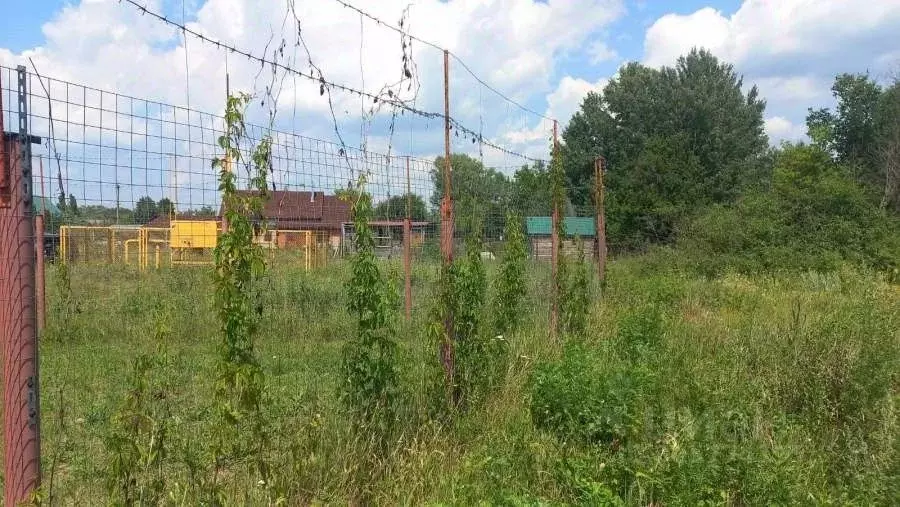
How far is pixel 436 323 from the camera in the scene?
5172 millimetres

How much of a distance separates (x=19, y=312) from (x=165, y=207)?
4.15 ft

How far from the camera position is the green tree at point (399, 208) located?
601 cm

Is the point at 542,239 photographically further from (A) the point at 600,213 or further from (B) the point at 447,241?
(B) the point at 447,241

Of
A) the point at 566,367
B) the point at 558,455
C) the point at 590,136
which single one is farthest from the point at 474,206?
the point at 590,136

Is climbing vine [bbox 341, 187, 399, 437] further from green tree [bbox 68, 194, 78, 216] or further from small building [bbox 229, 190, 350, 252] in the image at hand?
green tree [bbox 68, 194, 78, 216]

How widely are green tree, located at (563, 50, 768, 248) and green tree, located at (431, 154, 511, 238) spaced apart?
30552 millimetres

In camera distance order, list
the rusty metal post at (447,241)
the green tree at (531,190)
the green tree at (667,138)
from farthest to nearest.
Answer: the green tree at (667,138)
the green tree at (531,190)
the rusty metal post at (447,241)

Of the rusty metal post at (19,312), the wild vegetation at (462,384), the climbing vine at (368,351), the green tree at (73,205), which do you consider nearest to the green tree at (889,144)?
the wild vegetation at (462,384)

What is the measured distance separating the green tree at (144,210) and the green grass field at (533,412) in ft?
1.61

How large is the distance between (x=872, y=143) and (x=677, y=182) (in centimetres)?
1426

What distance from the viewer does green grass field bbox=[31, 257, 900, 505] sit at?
12.7 ft

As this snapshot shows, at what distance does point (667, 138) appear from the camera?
41.2 meters

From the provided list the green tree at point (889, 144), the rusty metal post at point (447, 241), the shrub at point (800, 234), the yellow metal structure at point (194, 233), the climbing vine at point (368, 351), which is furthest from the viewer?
the green tree at point (889, 144)

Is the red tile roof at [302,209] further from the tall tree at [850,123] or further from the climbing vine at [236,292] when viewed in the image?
the tall tree at [850,123]
